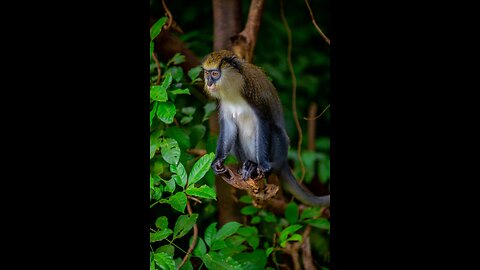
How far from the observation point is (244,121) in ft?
8.61

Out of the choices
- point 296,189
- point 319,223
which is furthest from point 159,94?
point 319,223

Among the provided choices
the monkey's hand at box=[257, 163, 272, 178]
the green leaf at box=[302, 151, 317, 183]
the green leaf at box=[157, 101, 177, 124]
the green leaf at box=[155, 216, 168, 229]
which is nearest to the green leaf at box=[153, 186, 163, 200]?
the green leaf at box=[155, 216, 168, 229]

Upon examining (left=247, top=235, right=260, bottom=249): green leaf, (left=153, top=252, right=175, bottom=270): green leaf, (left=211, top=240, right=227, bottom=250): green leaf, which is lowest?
(left=247, top=235, right=260, bottom=249): green leaf

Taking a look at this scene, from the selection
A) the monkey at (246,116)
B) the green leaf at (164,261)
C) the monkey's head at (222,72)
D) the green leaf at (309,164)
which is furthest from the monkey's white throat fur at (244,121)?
the green leaf at (309,164)

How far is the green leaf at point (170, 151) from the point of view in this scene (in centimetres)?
196

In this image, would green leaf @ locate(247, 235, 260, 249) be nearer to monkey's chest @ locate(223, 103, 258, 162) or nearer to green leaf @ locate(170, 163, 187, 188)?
monkey's chest @ locate(223, 103, 258, 162)

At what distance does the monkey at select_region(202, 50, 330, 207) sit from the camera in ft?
7.72

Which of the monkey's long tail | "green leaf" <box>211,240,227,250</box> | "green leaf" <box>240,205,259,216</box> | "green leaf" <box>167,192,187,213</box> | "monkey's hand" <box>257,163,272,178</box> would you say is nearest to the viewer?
"green leaf" <box>167,192,187,213</box>

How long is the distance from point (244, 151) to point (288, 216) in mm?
455

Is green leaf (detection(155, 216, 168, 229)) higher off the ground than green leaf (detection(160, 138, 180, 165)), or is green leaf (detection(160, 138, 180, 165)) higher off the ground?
green leaf (detection(160, 138, 180, 165))

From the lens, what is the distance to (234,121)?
2631mm

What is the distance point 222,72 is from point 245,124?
391 mm

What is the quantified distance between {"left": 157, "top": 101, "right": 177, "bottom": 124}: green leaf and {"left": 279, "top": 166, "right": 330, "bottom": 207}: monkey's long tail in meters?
1.04

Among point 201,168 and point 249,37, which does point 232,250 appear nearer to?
point 201,168
